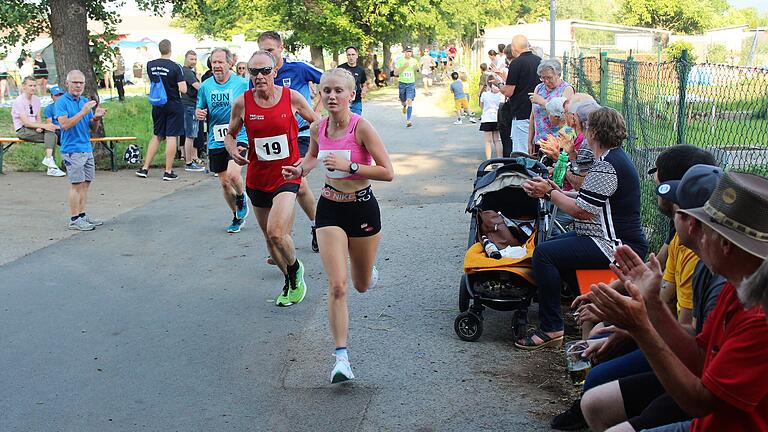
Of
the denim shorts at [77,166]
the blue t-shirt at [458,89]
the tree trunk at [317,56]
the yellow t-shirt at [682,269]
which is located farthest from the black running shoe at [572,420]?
the tree trunk at [317,56]

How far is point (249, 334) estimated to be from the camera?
21.4ft

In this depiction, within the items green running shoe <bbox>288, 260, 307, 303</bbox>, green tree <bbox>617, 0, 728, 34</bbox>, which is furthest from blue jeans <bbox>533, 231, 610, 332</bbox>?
green tree <bbox>617, 0, 728, 34</bbox>

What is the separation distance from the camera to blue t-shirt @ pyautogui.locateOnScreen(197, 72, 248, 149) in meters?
9.92

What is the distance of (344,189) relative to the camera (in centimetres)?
575

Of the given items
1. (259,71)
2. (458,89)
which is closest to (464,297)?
(259,71)

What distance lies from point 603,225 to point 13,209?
8.95m

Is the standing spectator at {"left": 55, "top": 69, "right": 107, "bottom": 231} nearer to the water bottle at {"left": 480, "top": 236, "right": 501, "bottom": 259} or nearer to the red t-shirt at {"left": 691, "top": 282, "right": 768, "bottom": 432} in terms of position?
the water bottle at {"left": 480, "top": 236, "right": 501, "bottom": 259}

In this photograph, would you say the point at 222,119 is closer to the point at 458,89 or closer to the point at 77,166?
the point at 77,166

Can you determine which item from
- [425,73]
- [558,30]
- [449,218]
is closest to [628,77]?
[449,218]

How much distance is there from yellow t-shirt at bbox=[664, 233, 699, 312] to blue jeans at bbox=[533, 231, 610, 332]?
3.79ft

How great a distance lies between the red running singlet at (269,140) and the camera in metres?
7.24

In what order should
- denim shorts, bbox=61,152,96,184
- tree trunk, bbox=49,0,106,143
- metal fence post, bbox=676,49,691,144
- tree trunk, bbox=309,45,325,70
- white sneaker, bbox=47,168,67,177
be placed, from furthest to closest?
tree trunk, bbox=309,45,325,70 < tree trunk, bbox=49,0,106,143 < white sneaker, bbox=47,168,67,177 < denim shorts, bbox=61,152,96,184 < metal fence post, bbox=676,49,691,144

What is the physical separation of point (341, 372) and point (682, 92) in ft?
11.7

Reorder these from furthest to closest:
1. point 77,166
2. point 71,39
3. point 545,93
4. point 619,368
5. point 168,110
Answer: point 71,39 < point 168,110 < point 77,166 < point 545,93 < point 619,368
